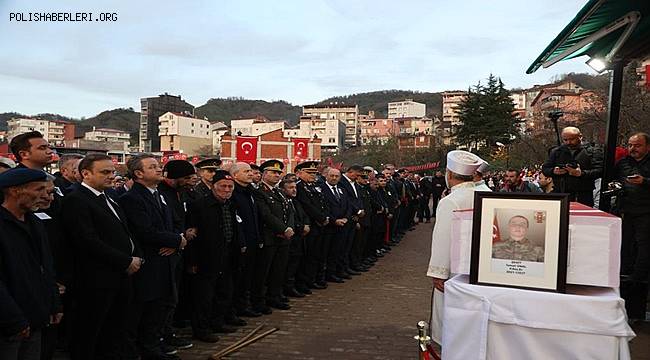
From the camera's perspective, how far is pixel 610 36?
5.34 metres

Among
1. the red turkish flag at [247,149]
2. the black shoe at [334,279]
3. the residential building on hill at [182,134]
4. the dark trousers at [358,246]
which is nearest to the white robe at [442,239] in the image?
the black shoe at [334,279]

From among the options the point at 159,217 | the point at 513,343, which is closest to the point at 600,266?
the point at 513,343

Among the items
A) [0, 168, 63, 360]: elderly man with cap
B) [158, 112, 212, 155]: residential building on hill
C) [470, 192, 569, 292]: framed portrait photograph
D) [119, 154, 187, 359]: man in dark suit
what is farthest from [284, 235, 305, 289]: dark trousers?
[158, 112, 212, 155]: residential building on hill

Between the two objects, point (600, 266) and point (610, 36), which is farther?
point (610, 36)

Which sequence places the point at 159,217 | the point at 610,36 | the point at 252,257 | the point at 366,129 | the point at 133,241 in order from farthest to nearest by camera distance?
1. the point at 366,129
2. the point at 252,257
3. the point at 610,36
4. the point at 159,217
5. the point at 133,241

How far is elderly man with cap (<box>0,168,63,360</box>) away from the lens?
9.78 ft

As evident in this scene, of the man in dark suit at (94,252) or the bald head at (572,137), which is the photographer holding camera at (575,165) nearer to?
the bald head at (572,137)

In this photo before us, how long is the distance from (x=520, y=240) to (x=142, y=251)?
140 inches

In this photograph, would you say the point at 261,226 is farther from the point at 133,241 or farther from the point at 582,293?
the point at 582,293

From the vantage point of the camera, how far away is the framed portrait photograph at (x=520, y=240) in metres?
2.43

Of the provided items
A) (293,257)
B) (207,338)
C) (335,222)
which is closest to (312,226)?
(335,222)

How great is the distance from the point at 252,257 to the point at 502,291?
4.57m

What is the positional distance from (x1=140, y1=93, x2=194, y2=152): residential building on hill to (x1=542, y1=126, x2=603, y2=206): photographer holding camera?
76671 millimetres

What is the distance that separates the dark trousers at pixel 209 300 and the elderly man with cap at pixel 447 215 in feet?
9.47
